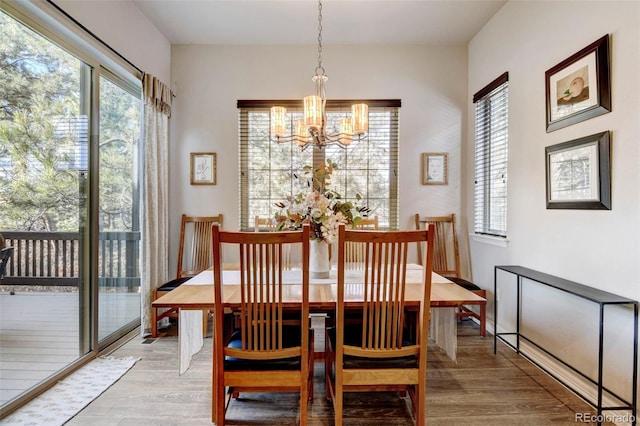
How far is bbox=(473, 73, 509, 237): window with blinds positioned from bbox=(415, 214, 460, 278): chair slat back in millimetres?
263

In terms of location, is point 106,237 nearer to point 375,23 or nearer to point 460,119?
point 375,23

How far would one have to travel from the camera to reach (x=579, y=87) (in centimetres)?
196

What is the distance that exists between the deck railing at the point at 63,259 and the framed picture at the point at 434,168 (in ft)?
10.4

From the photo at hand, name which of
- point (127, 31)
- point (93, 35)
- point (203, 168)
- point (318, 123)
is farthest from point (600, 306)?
point (127, 31)

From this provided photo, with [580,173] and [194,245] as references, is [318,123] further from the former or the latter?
[194,245]

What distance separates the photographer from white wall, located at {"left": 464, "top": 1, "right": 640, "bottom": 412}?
65.2 inches

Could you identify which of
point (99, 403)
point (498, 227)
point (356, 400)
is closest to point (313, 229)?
point (356, 400)

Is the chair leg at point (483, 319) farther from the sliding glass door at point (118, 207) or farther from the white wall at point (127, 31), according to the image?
the white wall at point (127, 31)

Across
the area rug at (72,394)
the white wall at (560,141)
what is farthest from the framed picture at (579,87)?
the area rug at (72,394)

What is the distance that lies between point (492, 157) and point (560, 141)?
0.89 meters

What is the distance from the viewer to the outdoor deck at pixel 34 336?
177 cm

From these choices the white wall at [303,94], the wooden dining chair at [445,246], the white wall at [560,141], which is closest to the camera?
the white wall at [560,141]

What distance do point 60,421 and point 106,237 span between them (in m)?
1.34

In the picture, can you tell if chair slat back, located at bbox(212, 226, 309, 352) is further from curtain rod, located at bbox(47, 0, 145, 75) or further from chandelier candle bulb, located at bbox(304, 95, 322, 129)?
A: curtain rod, located at bbox(47, 0, 145, 75)
